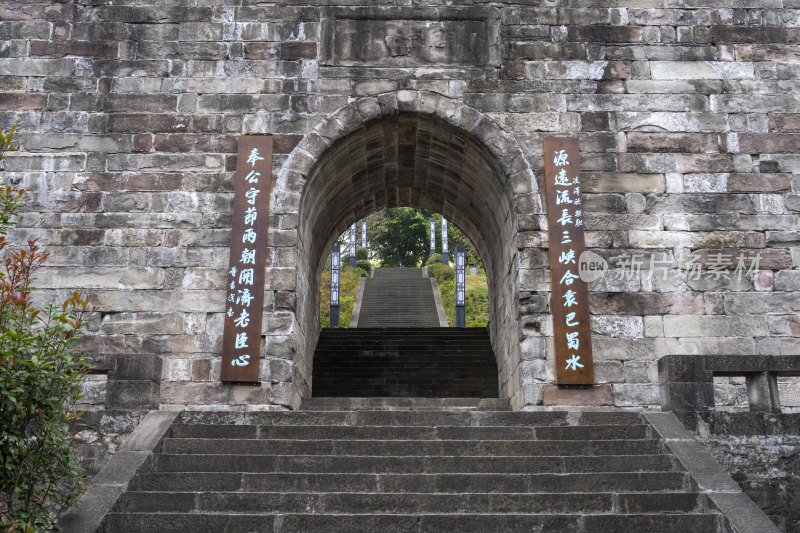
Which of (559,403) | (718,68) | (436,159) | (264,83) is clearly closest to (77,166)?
(264,83)

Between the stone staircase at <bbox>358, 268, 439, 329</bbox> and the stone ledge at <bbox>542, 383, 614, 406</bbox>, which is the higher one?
the stone staircase at <bbox>358, 268, 439, 329</bbox>

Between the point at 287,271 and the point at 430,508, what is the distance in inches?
132

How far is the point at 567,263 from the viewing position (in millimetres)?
7430

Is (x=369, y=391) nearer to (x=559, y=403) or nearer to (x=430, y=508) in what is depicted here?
(x=559, y=403)

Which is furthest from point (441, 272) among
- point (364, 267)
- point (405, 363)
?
point (405, 363)

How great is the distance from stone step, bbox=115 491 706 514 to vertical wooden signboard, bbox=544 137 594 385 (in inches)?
85.3

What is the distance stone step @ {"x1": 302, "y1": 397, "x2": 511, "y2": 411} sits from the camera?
7766 mm

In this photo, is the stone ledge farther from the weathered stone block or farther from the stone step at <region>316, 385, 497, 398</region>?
the stone step at <region>316, 385, 497, 398</region>

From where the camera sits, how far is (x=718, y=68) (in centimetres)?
811

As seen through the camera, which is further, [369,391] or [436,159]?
[369,391]

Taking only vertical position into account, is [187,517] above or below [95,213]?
below

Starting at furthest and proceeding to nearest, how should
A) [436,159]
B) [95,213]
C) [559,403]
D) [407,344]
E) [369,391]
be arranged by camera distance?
[407,344]
[369,391]
[436,159]
[95,213]
[559,403]

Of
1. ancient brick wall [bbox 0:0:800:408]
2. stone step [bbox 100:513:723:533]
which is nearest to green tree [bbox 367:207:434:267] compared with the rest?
ancient brick wall [bbox 0:0:800:408]

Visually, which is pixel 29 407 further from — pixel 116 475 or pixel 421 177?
pixel 421 177
